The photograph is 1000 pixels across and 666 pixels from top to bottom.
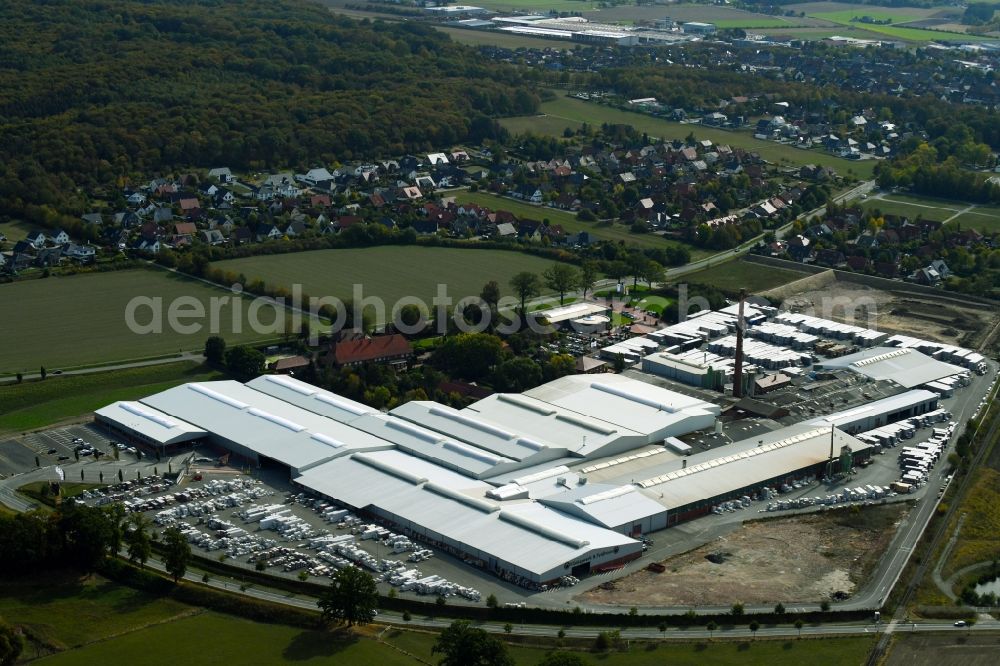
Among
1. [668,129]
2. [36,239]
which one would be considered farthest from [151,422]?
[668,129]

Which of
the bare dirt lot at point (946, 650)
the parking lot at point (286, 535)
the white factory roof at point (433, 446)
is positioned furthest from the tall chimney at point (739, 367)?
the bare dirt lot at point (946, 650)

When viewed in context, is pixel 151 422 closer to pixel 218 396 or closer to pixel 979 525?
pixel 218 396

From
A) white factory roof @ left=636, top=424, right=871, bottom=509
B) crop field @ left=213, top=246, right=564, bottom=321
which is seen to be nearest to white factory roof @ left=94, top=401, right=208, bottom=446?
crop field @ left=213, top=246, right=564, bottom=321

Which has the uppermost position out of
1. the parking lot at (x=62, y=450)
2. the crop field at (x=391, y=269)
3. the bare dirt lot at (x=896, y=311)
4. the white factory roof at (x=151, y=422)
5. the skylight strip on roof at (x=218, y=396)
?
the crop field at (x=391, y=269)

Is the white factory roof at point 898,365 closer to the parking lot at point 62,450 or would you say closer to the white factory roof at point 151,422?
the white factory roof at point 151,422

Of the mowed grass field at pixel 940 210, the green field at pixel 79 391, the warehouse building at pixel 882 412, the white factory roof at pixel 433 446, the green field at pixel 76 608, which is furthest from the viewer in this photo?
the mowed grass field at pixel 940 210
